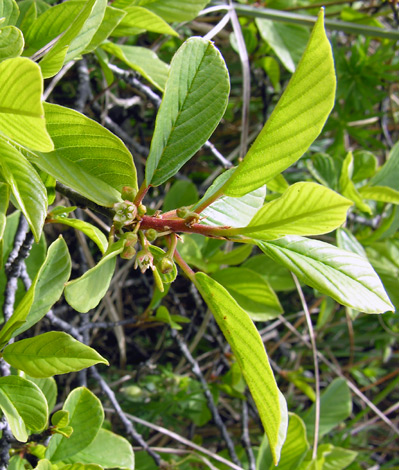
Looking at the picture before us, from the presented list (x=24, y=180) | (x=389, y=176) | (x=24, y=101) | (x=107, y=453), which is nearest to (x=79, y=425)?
(x=107, y=453)

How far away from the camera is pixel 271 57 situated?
1616 millimetres

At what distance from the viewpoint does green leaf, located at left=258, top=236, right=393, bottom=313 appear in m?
0.56

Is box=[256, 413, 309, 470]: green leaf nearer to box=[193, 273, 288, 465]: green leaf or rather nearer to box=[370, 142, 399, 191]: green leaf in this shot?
box=[193, 273, 288, 465]: green leaf

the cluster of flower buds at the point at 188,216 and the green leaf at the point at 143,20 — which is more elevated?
the green leaf at the point at 143,20

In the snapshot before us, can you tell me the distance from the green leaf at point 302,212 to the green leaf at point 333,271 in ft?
0.09

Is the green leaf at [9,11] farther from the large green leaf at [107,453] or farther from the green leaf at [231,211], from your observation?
the large green leaf at [107,453]

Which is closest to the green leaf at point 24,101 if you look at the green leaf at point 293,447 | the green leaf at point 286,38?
the green leaf at point 293,447

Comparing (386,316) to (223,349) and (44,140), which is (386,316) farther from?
(44,140)

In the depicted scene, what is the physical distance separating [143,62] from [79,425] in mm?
708

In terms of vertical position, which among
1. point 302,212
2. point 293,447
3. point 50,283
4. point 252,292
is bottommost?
point 293,447

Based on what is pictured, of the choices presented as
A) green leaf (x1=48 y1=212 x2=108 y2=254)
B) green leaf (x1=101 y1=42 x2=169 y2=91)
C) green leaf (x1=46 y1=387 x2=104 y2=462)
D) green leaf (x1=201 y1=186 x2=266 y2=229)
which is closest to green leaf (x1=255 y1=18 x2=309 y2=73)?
green leaf (x1=101 y1=42 x2=169 y2=91)

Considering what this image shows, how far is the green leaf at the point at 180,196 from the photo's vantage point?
133 centimetres

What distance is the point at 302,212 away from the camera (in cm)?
55

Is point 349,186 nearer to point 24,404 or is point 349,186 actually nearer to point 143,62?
point 143,62
